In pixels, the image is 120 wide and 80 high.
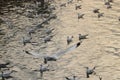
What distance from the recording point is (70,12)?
1774 inches

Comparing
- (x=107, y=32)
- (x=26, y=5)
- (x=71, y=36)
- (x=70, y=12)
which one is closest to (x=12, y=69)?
(x=71, y=36)

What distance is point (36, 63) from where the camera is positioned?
93.9 ft

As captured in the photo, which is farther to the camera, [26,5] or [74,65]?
[26,5]

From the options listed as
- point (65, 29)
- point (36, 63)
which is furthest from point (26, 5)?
point (36, 63)

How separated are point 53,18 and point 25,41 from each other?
9516 mm

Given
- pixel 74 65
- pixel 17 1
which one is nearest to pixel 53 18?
pixel 17 1

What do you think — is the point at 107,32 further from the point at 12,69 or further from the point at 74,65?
the point at 12,69

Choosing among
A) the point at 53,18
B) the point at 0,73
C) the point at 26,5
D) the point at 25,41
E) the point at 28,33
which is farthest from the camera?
the point at 26,5

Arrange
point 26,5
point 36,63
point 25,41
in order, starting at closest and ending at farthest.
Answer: point 36,63
point 25,41
point 26,5

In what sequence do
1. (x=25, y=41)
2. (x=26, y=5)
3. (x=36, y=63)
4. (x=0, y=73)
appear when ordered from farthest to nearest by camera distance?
(x=26, y=5)
(x=25, y=41)
(x=36, y=63)
(x=0, y=73)

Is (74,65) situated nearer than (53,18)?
Yes

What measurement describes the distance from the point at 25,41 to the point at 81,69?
25.9 feet

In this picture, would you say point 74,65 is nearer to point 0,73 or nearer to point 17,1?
point 0,73

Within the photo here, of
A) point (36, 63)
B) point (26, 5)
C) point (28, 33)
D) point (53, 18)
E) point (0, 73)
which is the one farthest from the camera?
point (26, 5)
